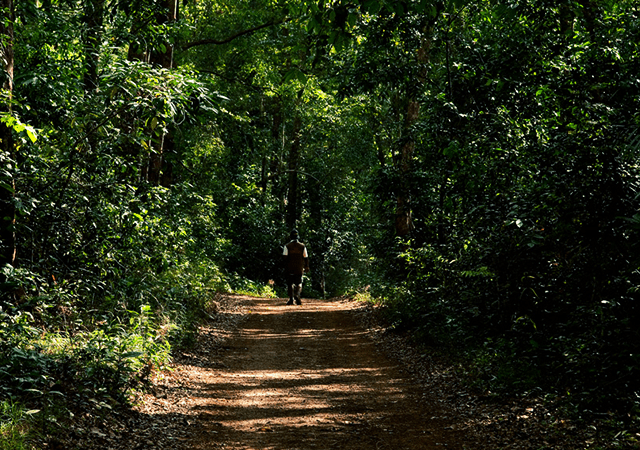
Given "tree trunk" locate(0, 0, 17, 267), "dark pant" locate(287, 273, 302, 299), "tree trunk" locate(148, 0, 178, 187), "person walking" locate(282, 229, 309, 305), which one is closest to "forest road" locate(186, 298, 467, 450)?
"tree trunk" locate(0, 0, 17, 267)

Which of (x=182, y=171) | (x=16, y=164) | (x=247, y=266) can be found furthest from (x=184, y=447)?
(x=247, y=266)

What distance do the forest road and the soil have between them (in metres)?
0.01

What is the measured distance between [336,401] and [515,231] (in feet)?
10.7

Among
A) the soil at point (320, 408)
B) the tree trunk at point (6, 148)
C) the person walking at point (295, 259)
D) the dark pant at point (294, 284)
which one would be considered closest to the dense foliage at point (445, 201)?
the tree trunk at point (6, 148)

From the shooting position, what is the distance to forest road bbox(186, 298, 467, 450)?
5883 millimetres

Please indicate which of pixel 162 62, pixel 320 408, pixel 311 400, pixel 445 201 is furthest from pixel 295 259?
pixel 320 408

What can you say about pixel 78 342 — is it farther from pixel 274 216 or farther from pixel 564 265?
pixel 274 216

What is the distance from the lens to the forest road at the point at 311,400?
588 centimetres

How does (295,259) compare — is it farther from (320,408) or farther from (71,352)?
(71,352)

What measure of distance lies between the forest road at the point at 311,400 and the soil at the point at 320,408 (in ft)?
0.05

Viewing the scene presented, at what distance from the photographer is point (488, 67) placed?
9.27 metres

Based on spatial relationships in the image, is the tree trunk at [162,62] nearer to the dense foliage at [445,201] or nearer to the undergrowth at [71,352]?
the dense foliage at [445,201]

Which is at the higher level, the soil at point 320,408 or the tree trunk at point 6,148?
Answer: the tree trunk at point 6,148

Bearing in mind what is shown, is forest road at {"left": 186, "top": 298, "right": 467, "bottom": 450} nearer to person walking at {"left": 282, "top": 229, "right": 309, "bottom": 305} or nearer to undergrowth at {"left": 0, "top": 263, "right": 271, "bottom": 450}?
undergrowth at {"left": 0, "top": 263, "right": 271, "bottom": 450}
